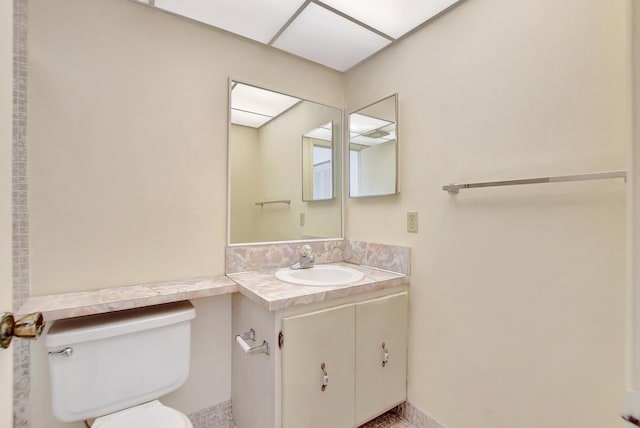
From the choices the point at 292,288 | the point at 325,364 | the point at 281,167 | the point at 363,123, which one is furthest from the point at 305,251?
the point at 363,123

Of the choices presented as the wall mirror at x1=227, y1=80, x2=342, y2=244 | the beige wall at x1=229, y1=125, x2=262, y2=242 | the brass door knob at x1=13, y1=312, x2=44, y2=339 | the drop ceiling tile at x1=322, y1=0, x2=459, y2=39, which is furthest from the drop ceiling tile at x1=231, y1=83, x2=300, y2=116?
the brass door knob at x1=13, y1=312, x2=44, y2=339

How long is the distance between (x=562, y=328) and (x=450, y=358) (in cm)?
51

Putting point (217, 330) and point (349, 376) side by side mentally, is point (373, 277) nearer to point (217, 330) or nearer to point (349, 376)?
point (349, 376)

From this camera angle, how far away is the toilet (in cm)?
107

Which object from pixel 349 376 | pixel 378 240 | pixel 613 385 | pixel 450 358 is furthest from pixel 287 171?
pixel 613 385

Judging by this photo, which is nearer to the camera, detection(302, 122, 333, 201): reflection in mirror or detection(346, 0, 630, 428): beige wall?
detection(346, 0, 630, 428): beige wall

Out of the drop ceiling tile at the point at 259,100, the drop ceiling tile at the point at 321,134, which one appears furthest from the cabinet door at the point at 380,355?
the drop ceiling tile at the point at 259,100

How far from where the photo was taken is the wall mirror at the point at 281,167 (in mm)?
1652

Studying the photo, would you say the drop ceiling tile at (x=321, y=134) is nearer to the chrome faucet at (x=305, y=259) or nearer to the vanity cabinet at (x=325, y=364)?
the chrome faucet at (x=305, y=259)

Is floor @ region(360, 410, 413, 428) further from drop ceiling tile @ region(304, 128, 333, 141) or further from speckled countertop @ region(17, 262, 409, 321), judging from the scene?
drop ceiling tile @ region(304, 128, 333, 141)

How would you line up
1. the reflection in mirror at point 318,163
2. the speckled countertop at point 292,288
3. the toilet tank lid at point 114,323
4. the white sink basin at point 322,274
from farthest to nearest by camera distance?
the reflection in mirror at point 318,163 < the white sink basin at point 322,274 < the speckled countertop at point 292,288 < the toilet tank lid at point 114,323

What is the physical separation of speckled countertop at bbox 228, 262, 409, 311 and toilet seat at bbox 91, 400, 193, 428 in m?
0.51

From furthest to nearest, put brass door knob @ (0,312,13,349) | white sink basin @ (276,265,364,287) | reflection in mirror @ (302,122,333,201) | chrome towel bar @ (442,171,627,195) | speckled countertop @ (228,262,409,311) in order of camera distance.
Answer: reflection in mirror @ (302,122,333,201) → white sink basin @ (276,265,364,287) → speckled countertop @ (228,262,409,311) → chrome towel bar @ (442,171,627,195) → brass door knob @ (0,312,13,349)

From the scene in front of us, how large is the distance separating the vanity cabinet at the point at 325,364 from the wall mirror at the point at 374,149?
2.14ft
